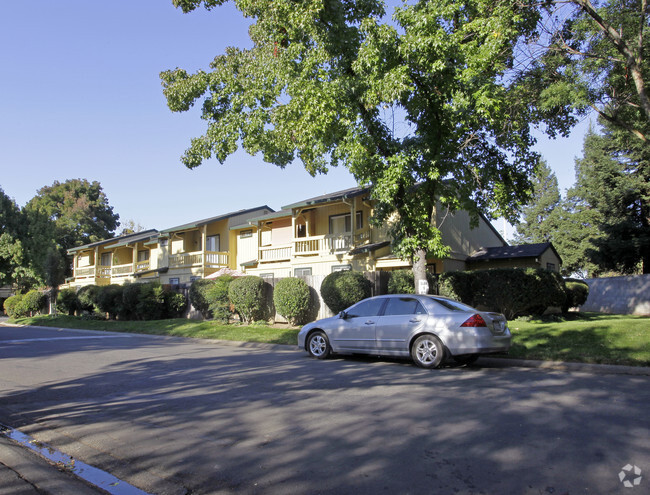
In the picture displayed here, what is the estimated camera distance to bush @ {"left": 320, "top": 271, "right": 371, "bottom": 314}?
18.3 m

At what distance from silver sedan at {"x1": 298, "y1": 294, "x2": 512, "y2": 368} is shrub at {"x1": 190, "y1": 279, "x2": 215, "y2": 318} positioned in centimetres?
1320

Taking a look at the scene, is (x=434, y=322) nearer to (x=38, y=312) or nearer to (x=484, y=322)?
(x=484, y=322)

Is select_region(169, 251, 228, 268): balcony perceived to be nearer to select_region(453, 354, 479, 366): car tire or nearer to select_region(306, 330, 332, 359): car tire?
select_region(306, 330, 332, 359): car tire

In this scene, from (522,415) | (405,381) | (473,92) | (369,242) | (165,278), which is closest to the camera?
(522,415)

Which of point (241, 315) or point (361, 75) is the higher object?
point (361, 75)

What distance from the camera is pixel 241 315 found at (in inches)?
835

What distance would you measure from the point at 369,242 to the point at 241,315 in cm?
771

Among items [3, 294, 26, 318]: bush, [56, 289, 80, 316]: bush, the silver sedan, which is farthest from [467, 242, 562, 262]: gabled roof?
[3, 294, 26, 318]: bush

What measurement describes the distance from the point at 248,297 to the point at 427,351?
12.1 meters

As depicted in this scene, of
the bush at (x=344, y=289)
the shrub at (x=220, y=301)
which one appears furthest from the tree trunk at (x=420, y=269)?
the shrub at (x=220, y=301)

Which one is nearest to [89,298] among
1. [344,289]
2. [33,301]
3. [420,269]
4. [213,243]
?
[33,301]

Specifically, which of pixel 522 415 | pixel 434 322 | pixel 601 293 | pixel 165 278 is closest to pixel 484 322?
pixel 434 322

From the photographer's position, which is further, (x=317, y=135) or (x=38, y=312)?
(x=38, y=312)

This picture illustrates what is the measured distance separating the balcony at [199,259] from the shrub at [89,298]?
610 cm
